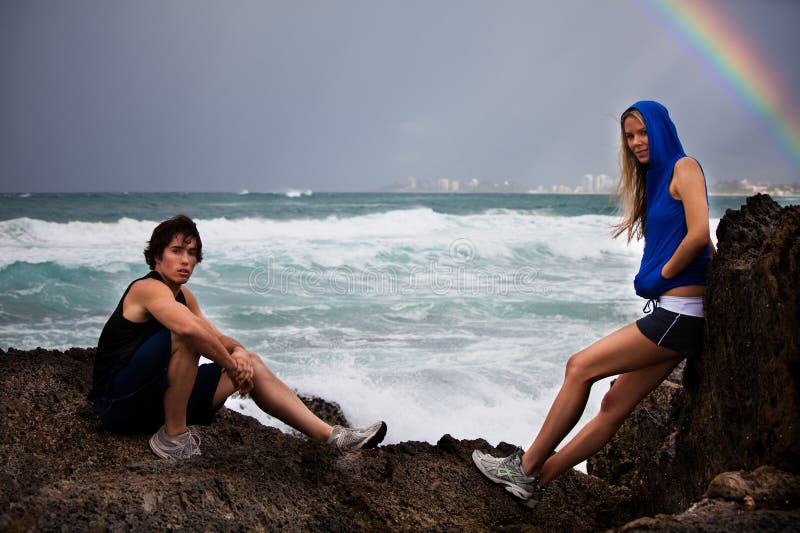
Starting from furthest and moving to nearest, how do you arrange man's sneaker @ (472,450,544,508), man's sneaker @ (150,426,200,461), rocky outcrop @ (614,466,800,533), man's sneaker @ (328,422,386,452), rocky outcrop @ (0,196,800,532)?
man's sneaker @ (328,422,386,452), man's sneaker @ (150,426,200,461), man's sneaker @ (472,450,544,508), rocky outcrop @ (0,196,800,532), rocky outcrop @ (614,466,800,533)

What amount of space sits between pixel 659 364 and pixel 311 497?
1.53m

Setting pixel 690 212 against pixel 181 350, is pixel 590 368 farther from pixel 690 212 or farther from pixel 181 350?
pixel 181 350

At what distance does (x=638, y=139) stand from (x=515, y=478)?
1.60 metres

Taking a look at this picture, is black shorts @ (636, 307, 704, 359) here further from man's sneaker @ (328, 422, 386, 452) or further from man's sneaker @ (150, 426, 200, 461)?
man's sneaker @ (150, 426, 200, 461)

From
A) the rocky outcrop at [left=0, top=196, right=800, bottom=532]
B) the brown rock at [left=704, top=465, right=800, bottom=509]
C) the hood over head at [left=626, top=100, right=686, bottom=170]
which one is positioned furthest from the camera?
the hood over head at [left=626, top=100, right=686, bottom=170]

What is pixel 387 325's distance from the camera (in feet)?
30.4

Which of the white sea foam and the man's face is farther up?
the man's face

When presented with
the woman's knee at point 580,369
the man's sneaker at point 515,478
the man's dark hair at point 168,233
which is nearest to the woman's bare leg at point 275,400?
the man's dark hair at point 168,233

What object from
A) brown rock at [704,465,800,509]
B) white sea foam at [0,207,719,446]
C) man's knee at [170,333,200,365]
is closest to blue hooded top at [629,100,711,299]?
brown rock at [704,465,800,509]

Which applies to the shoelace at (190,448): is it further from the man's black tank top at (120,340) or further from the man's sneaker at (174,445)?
the man's black tank top at (120,340)

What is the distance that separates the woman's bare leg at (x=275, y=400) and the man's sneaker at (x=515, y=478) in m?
0.85

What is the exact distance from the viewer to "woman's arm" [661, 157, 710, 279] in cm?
247

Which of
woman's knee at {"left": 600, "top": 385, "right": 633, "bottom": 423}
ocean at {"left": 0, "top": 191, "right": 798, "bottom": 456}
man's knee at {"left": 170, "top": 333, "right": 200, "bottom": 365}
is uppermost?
man's knee at {"left": 170, "top": 333, "right": 200, "bottom": 365}

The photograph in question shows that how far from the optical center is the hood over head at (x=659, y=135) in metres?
2.70
